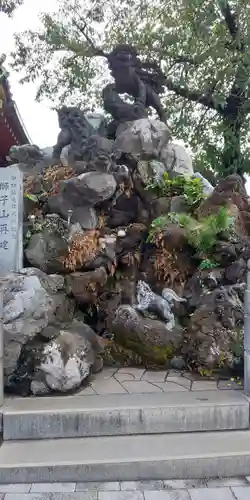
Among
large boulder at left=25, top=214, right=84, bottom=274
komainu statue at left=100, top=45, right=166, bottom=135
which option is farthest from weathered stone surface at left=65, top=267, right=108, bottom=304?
komainu statue at left=100, top=45, right=166, bottom=135

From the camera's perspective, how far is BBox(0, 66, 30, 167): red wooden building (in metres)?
8.76

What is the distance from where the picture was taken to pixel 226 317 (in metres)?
3.99

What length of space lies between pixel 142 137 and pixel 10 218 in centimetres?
255

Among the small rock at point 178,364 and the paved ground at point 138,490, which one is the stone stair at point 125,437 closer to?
the paved ground at point 138,490

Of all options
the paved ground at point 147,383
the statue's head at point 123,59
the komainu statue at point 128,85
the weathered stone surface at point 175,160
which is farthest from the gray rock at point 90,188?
the statue's head at point 123,59

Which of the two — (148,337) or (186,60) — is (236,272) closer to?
(148,337)

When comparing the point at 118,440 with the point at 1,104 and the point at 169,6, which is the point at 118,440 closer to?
the point at 1,104

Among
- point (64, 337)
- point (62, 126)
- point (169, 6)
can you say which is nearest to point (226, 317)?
point (64, 337)

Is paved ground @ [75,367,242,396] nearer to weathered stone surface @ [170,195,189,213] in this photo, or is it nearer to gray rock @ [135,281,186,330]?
gray rock @ [135,281,186,330]

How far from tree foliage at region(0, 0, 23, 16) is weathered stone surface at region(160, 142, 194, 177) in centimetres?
567

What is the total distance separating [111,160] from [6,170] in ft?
4.02

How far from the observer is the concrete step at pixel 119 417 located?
10.5ft

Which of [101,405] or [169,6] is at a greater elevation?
[169,6]

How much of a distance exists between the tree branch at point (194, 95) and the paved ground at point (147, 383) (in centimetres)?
832
